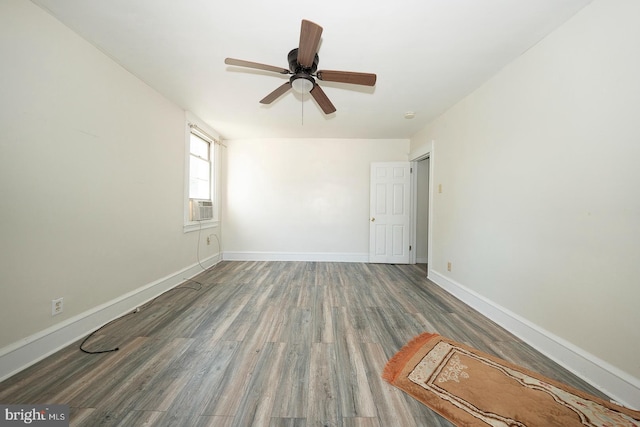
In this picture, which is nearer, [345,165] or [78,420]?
[78,420]

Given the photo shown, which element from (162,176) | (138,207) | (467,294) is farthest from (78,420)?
(467,294)

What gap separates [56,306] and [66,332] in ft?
0.74

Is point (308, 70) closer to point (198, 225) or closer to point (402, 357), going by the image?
point (402, 357)

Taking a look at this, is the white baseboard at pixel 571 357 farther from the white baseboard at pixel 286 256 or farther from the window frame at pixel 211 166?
the window frame at pixel 211 166

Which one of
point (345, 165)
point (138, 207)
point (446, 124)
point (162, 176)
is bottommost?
point (138, 207)

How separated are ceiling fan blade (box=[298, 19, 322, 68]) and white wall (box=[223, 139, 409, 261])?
2653 millimetres

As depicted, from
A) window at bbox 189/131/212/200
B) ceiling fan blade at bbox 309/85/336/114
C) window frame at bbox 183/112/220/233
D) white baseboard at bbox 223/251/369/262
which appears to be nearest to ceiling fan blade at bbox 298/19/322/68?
ceiling fan blade at bbox 309/85/336/114

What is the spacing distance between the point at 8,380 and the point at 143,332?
0.65m

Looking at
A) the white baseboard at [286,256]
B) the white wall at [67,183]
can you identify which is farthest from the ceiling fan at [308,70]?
the white baseboard at [286,256]

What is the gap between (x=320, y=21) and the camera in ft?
5.10

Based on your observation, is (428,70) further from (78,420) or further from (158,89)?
(78,420)

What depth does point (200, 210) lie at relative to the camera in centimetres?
335

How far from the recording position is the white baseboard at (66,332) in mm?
1322

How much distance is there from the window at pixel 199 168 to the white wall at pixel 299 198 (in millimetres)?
464
